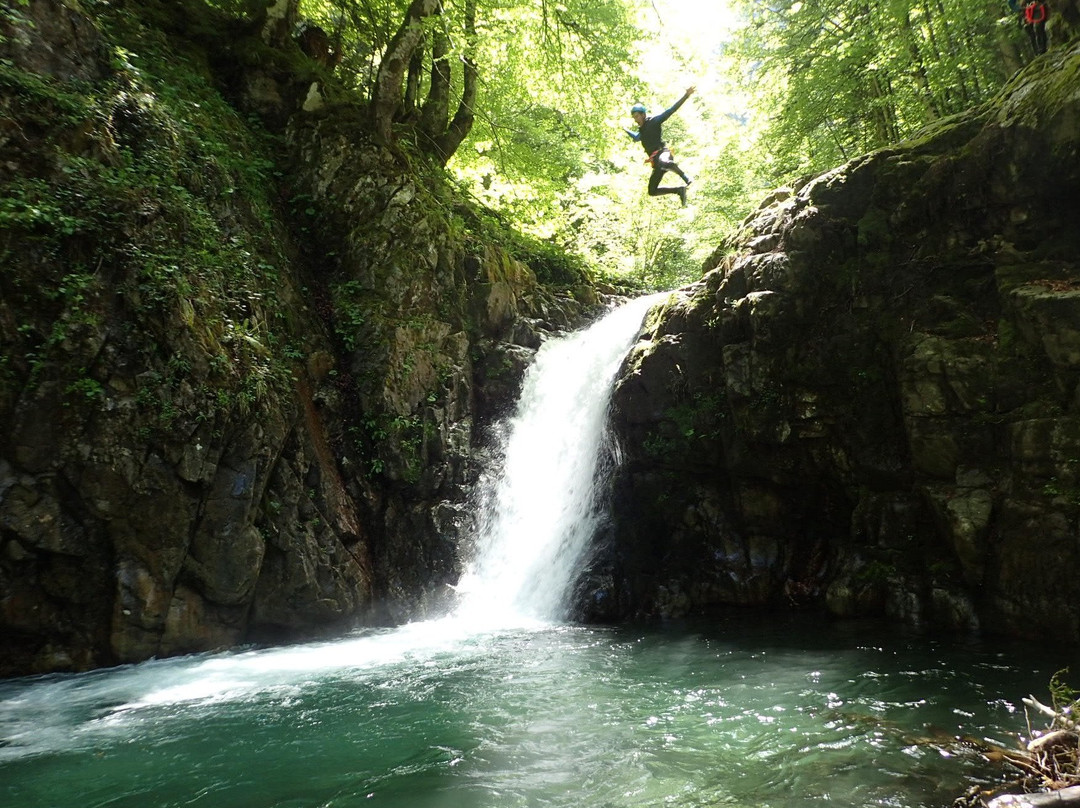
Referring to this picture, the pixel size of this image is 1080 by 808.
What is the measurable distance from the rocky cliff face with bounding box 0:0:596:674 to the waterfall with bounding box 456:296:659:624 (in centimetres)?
57

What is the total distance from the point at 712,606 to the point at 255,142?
10.9m

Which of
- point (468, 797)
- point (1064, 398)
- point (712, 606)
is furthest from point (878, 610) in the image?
point (468, 797)

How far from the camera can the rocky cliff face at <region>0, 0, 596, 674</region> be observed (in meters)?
6.95

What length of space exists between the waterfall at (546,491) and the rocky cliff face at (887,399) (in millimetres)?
720

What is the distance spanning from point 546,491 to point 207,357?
5363 mm

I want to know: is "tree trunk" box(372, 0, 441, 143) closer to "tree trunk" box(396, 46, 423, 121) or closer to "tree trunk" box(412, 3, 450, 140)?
"tree trunk" box(396, 46, 423, 121)

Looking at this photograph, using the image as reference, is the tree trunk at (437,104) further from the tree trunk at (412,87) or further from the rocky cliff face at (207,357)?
the rocky cliff face at (207,357)

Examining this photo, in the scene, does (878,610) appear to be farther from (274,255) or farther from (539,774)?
(274,255)

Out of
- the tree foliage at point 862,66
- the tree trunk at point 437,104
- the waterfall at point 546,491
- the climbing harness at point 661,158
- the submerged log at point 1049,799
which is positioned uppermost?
the tree trunk at point 437,104

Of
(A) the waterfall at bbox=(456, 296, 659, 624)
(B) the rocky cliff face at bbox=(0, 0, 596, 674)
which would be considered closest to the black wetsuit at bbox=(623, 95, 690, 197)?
(A) the waterfall at bbox=(456, 296, 659, 624)

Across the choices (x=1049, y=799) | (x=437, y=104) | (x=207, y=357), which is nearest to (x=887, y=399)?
(x=1049, y=799)

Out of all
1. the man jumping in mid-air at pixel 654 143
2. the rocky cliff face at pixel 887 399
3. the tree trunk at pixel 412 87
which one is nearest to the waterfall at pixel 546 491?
the rocky cliff face at pixel 887 399

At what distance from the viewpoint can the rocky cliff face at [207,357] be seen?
695 centimetres

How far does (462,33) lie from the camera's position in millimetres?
11914
